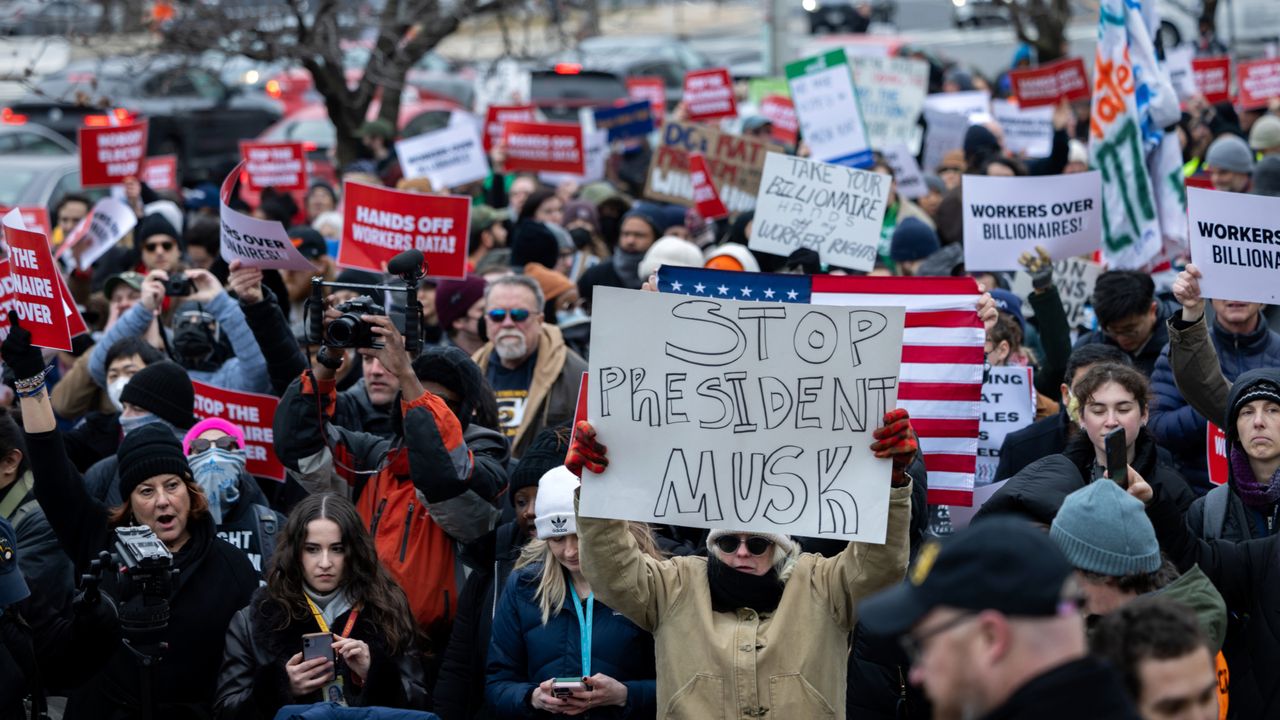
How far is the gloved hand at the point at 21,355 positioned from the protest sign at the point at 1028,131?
11.8 metres

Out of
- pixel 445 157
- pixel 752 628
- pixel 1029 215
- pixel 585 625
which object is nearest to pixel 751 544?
pixel 752 628

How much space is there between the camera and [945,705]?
9.05ft

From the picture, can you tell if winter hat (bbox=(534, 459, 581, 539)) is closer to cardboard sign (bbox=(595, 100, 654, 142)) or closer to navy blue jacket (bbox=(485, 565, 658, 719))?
navy blue jacket (bbox=(485, 565, 658, 719))

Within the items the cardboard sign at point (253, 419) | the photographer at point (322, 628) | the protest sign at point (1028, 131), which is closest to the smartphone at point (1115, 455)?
the photographer at point (322, 628)

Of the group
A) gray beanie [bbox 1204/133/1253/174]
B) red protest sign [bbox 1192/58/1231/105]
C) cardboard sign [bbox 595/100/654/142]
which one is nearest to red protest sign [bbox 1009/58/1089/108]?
red protest sign [bbox 1192/58/1231/105]

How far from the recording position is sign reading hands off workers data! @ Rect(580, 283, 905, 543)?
14.8ft

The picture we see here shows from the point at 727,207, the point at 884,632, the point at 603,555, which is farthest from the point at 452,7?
the point at 884,632

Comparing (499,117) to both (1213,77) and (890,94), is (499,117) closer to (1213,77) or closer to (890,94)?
(890,94)

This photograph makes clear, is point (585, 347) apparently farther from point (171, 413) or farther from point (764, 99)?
point (764, 99)

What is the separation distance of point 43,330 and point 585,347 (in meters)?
2.89

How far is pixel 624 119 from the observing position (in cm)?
1564

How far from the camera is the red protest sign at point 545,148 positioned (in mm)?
13828

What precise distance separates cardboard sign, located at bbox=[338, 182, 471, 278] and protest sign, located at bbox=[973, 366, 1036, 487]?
274cm

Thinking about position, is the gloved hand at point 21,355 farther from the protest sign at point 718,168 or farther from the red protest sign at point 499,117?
the red protest sign at point 499,117
